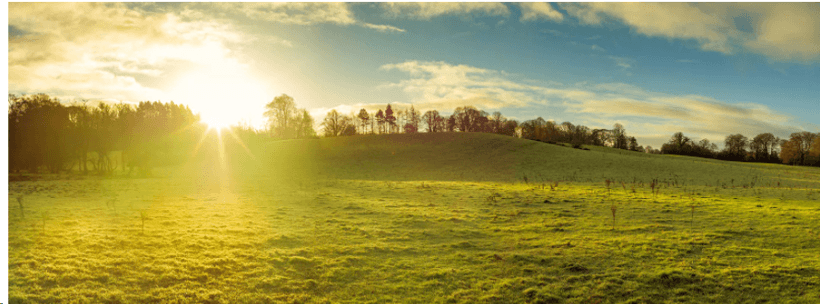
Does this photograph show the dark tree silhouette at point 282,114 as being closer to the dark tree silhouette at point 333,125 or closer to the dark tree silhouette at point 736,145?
the dark tree silhouette at point 333,125

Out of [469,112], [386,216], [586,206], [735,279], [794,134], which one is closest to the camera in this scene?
[735,279]

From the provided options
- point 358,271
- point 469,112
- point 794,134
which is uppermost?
point 469,112

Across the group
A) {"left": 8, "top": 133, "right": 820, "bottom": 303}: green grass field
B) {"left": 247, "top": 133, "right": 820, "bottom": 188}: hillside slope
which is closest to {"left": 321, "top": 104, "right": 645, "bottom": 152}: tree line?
{"left": 247, "top": 133, "right": 820, "bottom": 188}: hillside slope

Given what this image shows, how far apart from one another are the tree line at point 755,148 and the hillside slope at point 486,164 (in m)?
35.4

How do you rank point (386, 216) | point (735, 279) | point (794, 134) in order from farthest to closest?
point (794, 134) < point (386, 216) < point (735, 279)

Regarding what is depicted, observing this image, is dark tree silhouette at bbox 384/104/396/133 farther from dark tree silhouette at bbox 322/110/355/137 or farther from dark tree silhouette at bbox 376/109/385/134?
dark tree silhouette at bbox 322/110/355/137

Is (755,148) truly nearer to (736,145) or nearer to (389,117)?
(736,145)

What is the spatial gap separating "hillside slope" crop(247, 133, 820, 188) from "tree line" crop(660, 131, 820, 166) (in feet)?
116

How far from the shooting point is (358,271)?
8258 millimetres

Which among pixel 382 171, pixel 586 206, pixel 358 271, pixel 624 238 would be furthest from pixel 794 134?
pixel 358 271

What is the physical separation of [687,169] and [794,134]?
2628 inches

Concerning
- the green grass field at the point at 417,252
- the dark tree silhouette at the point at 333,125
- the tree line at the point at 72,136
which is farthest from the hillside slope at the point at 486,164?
the dark tree silhouette at the point at 333,125

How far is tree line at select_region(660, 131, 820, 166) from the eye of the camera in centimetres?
7962

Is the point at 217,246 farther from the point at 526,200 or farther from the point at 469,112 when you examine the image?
the point at 469,112
